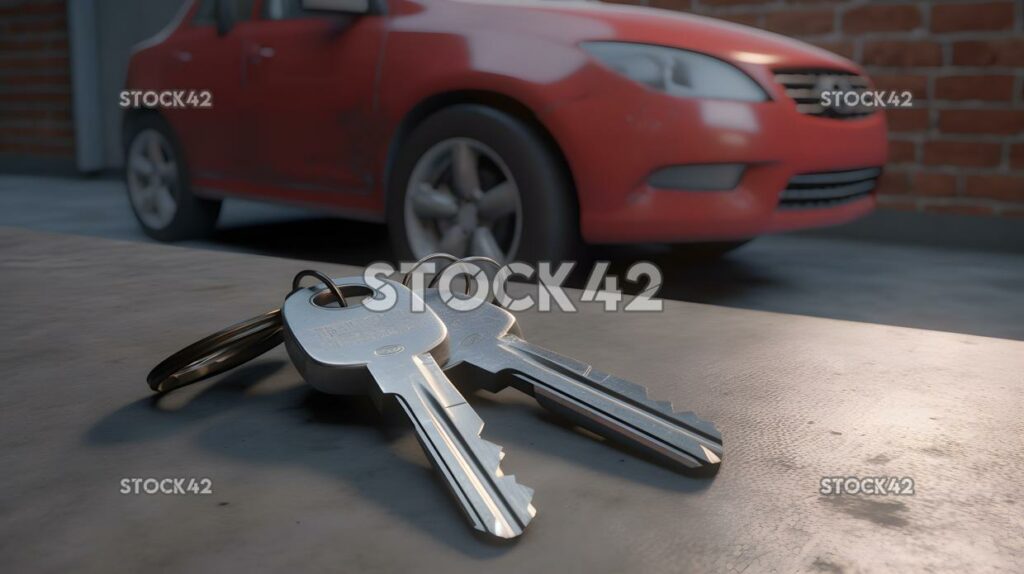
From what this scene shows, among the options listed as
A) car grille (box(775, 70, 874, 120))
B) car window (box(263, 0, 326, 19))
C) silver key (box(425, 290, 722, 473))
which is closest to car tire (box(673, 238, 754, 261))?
car grille (box(775, 70, 874, 120))

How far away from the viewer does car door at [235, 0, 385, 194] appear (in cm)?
306

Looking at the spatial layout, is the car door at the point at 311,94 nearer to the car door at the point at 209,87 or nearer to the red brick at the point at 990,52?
the car door at the point at 209,87

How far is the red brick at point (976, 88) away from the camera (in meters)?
3.96

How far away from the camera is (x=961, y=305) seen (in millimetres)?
2838

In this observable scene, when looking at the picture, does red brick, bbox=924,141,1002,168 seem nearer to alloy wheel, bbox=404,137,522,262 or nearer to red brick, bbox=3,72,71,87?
alloy wheel, bbox=404,137,522,262

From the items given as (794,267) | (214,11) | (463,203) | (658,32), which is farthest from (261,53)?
(794,267)

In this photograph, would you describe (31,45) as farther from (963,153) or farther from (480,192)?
(963,153)

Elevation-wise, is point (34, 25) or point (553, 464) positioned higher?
point (34, 25)

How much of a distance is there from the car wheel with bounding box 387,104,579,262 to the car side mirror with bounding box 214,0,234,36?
1135 millimetres

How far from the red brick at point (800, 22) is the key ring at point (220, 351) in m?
4.04

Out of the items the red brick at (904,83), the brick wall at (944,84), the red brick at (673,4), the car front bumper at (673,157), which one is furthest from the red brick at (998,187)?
the car front bumper at (673,157)

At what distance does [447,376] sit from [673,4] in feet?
14.0

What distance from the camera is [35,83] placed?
7766 millimetres

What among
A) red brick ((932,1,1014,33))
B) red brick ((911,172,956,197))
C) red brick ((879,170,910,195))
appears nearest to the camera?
red brick ((932,1,1014,33))
